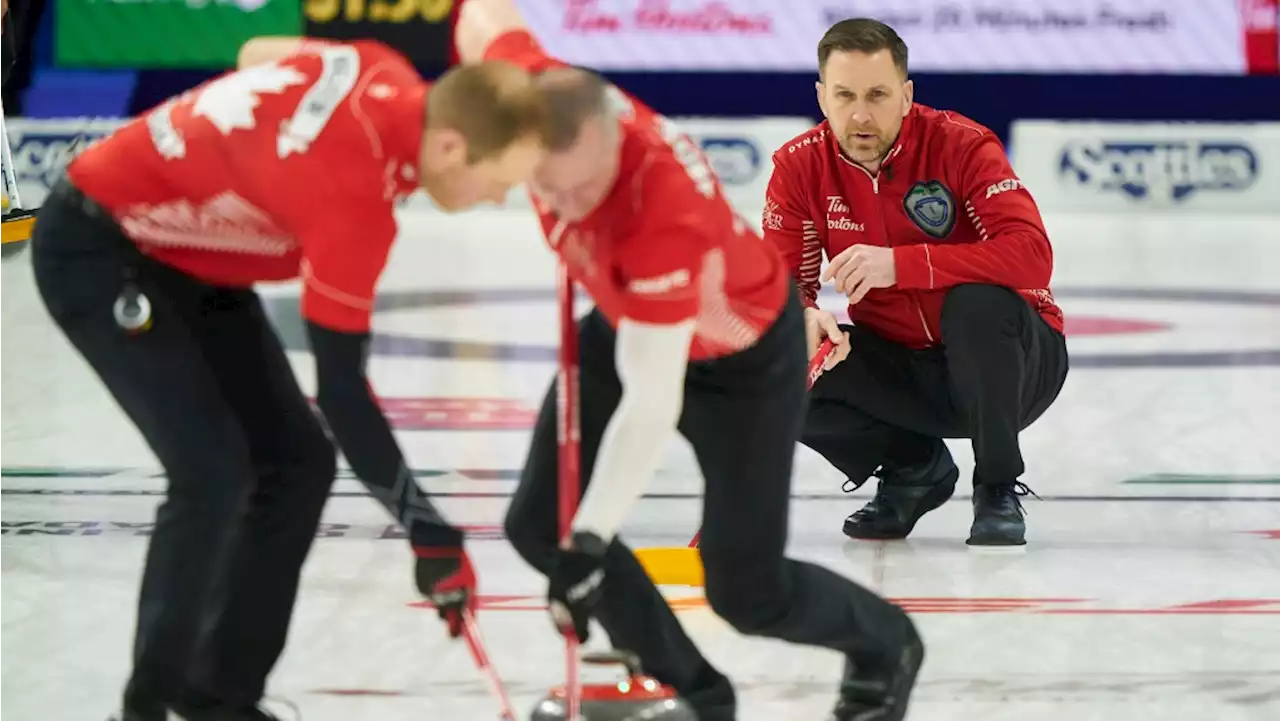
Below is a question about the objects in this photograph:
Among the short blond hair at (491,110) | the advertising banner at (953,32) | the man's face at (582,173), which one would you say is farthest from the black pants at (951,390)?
the advertising banner at (953,32)

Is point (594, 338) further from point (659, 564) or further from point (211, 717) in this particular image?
point (659, 564)

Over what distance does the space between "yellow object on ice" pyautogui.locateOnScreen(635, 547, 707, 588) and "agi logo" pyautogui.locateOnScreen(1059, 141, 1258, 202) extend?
791cm

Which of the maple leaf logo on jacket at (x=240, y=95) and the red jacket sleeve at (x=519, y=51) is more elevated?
the red jacket sleeve at (x=519, y=51)

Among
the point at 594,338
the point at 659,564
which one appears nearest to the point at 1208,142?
the point at 659,564

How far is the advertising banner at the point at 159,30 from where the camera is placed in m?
11.6

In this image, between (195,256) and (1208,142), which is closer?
(195,256)

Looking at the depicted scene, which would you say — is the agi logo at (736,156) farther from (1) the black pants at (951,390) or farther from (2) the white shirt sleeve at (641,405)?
(2) the white shirt sleeve at (641,405)

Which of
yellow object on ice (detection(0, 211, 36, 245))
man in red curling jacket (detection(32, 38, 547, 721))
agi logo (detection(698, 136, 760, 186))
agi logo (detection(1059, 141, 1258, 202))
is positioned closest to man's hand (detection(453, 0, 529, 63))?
man in red curling jacket (detection(32, 38, 547, 721))

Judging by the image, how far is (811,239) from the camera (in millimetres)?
4164

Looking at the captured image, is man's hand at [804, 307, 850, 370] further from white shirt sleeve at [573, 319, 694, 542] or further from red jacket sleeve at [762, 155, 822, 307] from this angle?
white shirt sleeve at [573, 319, 694, 542]

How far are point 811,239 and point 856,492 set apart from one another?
0.80 m

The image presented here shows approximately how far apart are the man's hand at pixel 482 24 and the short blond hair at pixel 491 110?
509 mm

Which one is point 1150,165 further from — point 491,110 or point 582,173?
point 491,110

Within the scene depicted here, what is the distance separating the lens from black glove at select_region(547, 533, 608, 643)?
239cm
